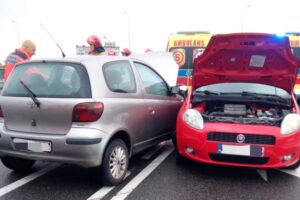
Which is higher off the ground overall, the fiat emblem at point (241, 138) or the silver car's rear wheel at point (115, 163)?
the fiat emblem at point (241, 138)

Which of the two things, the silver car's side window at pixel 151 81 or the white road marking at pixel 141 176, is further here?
the silver car's side window at pixel 151 81

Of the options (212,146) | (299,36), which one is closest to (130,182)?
(212,146)

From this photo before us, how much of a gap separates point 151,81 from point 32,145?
2091 millimetres

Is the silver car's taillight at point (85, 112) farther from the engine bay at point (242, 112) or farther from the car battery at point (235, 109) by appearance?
the car battery at point (235, 109)

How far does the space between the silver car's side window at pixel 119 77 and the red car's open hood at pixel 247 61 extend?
1250mm

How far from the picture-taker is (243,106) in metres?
5.43

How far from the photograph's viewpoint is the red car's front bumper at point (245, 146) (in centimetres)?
432

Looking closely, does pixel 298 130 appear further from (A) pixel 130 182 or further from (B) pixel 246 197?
(A) pixel 130 182

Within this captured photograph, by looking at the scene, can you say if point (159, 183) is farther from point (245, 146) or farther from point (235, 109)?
point (235, 109)

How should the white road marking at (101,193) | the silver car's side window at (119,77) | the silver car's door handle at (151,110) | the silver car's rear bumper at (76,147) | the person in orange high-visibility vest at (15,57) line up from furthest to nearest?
the person in orange high-visibility vest at (15,57) → the silver car's door handle at (151,110) → the silver car's side window at (119,77) → the white road marking at (101,193) → the silver car's rear bumper at (76,147)

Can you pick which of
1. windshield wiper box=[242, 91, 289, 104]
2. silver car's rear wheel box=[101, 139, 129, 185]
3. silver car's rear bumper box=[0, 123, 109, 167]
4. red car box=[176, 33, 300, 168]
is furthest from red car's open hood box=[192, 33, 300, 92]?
silver car's rear bumper box=[0, 123, 109, 167]

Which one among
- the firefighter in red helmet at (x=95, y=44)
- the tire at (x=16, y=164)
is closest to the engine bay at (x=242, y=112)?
the tire at (x=16, y=164)

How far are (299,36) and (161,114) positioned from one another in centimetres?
734

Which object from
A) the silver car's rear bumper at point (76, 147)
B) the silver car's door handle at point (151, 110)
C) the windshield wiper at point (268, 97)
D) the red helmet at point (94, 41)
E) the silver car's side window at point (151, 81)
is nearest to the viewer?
the silver car's rear bumper at point (76, 147)
